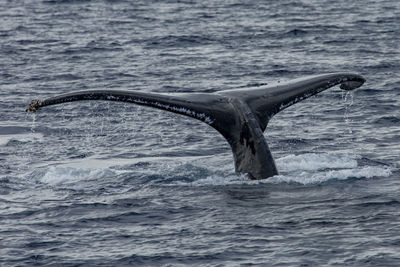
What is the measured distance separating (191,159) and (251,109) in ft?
12.4

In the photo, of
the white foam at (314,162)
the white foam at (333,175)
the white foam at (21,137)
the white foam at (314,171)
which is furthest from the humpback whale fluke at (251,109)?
the white foam at (21,137)

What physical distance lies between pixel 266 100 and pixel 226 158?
3.65 m

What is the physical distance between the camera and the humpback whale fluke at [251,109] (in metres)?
14.2

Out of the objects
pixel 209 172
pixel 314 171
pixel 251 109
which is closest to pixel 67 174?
pixel 209 172

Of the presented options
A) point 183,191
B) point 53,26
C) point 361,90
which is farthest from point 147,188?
A: point 53,26

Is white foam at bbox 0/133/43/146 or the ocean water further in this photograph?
white foam at bbox 0/133/43/146

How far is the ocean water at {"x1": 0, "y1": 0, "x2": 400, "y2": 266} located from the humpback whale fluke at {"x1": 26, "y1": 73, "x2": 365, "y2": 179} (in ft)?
1.34

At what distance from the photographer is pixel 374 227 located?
1319 centimetres

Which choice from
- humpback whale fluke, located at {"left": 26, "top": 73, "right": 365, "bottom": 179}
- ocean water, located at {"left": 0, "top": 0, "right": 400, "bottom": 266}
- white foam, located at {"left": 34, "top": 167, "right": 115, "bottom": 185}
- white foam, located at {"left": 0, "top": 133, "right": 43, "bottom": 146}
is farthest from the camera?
white foam, located at {"left": 0, "top": 133, "right": 43, "bottom": 146}

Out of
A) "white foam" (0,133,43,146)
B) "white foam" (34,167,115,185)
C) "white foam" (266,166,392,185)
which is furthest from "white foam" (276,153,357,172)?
"white foam" (0,133,43,146)

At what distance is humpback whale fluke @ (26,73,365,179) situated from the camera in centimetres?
1421

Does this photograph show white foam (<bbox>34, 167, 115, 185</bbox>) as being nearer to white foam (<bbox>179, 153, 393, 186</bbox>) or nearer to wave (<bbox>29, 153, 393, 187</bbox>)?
wave (<bbox>29, 153, 393, 187</bbox>)

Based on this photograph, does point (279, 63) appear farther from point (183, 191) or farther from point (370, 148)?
point (183, 191)

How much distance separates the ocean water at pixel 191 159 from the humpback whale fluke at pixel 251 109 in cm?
41
